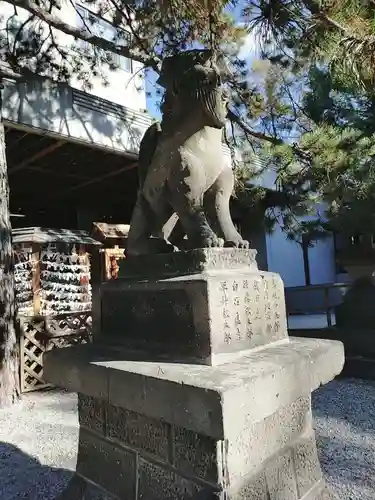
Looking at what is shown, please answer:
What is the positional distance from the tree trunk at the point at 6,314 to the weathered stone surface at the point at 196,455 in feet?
11.5

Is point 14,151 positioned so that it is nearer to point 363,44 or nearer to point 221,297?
point 363,44

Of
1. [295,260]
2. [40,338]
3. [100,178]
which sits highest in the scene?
[100,178]

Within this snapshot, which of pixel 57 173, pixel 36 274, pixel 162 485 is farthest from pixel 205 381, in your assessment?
pixel 57 173

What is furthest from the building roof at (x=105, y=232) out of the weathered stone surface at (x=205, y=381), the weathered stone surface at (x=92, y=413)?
the weathered stone surface at (x=205, y=381)

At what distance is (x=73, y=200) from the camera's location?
10.4m

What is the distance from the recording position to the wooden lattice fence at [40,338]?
5246 millimetres

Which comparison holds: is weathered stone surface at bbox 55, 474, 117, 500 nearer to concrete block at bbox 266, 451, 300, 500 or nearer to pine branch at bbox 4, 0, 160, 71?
concrete block at bbox 266, 451, 300, 500

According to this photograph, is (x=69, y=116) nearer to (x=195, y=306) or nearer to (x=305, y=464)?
(x=195, y=306)

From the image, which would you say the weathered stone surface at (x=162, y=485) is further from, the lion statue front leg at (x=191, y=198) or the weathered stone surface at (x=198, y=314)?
the lion statue front leg at (x=191, y=198)

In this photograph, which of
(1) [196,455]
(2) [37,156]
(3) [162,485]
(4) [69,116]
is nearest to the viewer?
(1) [196,455]

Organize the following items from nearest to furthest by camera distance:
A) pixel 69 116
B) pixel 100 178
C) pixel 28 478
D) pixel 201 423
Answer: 1. pixel 201 423
2. pixel 28 478
3. pixel 69 116
4. pixel 100 178

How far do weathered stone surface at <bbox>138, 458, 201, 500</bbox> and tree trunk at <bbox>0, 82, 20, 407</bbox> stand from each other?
10.7 feet

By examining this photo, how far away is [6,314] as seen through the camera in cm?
468

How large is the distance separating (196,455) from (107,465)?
2.09 feet
